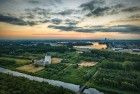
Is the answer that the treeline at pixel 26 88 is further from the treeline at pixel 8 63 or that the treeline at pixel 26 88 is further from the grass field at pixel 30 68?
the treeline at pixel 8 63

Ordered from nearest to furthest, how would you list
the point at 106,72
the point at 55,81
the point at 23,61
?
1. the point at 55,81
2. the point at 106,72
3. the point at 23,61

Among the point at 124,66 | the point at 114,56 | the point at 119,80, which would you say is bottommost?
the point at 119,80

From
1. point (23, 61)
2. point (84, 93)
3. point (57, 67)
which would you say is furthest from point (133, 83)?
point (23, 61)

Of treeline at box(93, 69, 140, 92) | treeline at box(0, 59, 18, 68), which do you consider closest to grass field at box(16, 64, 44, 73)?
treeline at box(0, 59, 18, 68)

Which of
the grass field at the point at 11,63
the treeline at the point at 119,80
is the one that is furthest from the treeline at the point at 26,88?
the grass field at the point at 11,63

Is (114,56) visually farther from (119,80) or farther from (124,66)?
(119,80)

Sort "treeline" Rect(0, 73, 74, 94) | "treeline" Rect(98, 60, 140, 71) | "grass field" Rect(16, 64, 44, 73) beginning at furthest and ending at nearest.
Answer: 1. "grass field" Rect(16, 64, 44, 73)
2. "treeline" Rect(98, 60, 140, 71)
3. "treeline" Rect(0, 73, 74, 94)

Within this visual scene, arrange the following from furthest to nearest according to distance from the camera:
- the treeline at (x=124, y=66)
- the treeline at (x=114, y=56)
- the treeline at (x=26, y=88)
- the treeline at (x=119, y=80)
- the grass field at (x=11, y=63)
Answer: the treeline at (x=114, y=56), the grass field at (x=11, y=63), the treeline at (x=124, y=66), the treeline at (x=119, y=80), the treeline at (x=26, y=88)

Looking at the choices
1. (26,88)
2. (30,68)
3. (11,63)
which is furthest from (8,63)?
(26,88)

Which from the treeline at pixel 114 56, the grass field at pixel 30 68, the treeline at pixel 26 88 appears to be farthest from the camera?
the treeline at pixel 114 56

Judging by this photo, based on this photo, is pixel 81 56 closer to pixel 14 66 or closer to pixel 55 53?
pixel 55 53

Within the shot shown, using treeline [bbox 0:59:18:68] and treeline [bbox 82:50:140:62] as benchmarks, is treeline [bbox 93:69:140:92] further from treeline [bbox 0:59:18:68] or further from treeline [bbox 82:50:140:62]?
treeline [bbox 0:59:18:68]
